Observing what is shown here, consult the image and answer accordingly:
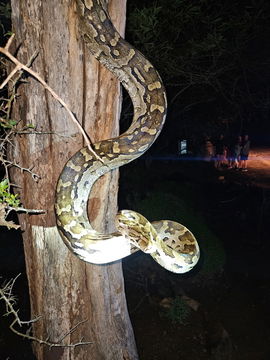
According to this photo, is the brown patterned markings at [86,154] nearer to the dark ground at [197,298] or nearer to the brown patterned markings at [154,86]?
the brown patterned markings at [154,86]

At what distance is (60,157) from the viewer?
2.27m

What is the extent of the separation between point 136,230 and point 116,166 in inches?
26.2

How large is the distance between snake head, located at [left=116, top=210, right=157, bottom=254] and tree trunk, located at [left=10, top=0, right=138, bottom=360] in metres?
0.40

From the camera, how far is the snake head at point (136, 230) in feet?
6.79

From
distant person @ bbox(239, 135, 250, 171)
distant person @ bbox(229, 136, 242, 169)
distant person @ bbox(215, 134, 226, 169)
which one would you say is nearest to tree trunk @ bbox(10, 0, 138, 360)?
distant person @ bbox(229, 136, 242, 169)

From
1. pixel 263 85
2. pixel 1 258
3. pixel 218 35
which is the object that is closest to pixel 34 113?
pixel 218 35

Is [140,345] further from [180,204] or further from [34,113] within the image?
[34,113]

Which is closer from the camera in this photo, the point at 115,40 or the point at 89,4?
the point at 89,4

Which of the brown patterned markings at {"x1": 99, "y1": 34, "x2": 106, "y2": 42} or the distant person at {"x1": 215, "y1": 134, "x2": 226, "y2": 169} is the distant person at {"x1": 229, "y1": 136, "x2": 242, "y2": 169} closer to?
the distant person at {"x1": 215, "y1": 134, "x2": 226, "y2": 169}

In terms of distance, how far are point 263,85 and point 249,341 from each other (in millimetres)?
6511

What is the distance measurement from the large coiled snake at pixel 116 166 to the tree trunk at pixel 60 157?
0.30 feet

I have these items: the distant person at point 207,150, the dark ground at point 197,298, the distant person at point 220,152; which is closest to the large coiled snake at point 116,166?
the dark ground at point 197,298

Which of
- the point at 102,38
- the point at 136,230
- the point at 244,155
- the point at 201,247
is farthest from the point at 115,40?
the point at 244,155

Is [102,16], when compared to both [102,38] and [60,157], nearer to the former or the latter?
[102,38]
